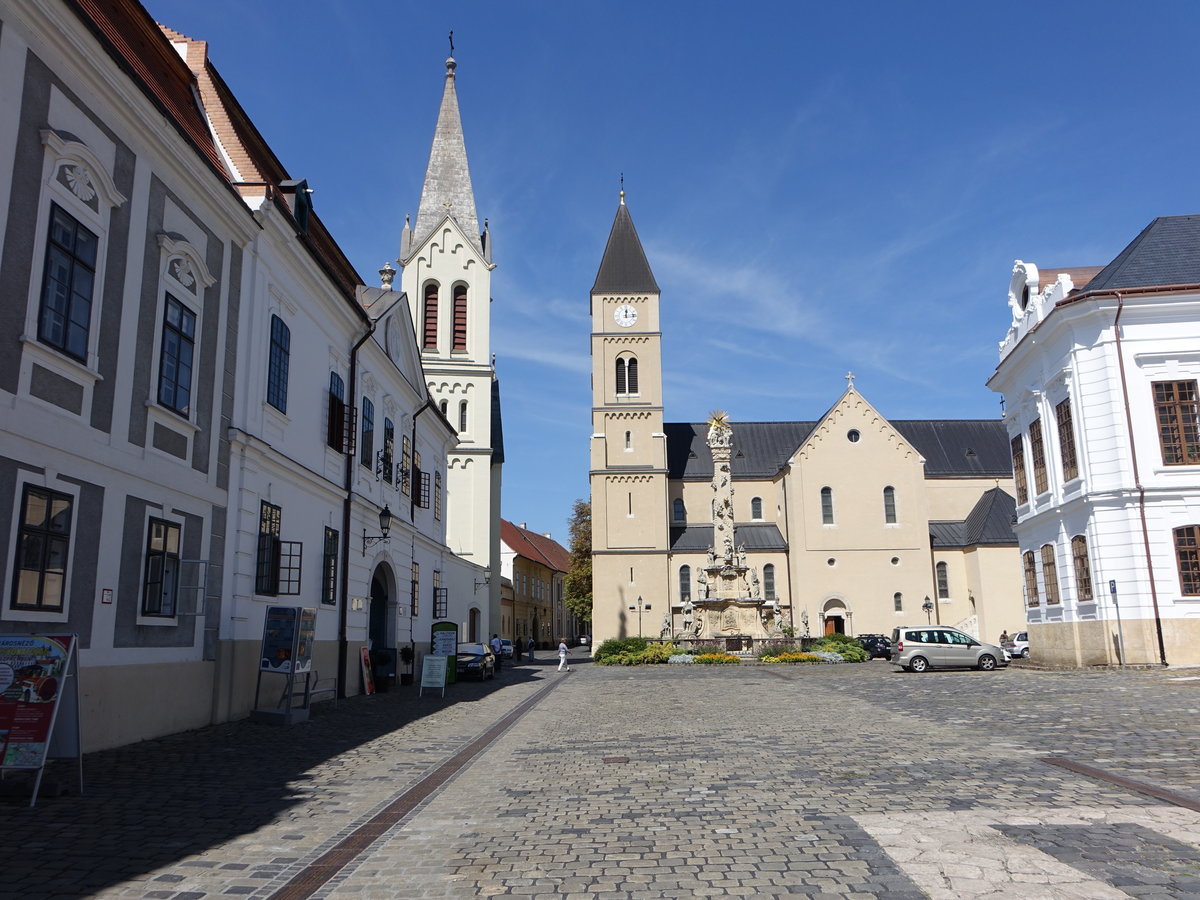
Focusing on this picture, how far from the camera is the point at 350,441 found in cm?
2175

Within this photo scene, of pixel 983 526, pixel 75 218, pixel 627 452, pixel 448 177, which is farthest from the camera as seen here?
pixel 627 452

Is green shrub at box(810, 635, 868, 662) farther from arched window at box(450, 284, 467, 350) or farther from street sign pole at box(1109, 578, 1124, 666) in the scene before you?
arched window at box(450, 284, 467, 350)

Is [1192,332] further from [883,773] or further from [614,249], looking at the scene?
[614,249]

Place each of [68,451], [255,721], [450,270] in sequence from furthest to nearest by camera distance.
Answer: [450,270], [255,721], [68,451]

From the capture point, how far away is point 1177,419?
26.7m

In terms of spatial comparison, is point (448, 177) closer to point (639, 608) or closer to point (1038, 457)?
point (639, 608)

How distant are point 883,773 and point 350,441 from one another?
613 inches

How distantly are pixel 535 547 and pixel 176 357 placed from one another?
7625cm

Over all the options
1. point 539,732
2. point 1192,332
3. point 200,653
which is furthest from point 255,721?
point 1192,332

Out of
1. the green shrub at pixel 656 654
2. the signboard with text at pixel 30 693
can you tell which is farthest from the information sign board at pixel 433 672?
the green shrub at pixel 656 654

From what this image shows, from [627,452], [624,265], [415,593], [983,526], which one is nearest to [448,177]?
[624,265]

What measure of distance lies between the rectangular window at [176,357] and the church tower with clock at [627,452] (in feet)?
142

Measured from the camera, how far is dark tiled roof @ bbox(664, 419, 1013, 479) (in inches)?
2454

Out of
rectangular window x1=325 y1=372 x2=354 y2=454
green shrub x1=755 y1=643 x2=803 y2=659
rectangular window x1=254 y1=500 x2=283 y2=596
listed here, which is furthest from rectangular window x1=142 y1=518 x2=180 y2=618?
green shrub x1=755 y1=643 x2=803 y2=659
